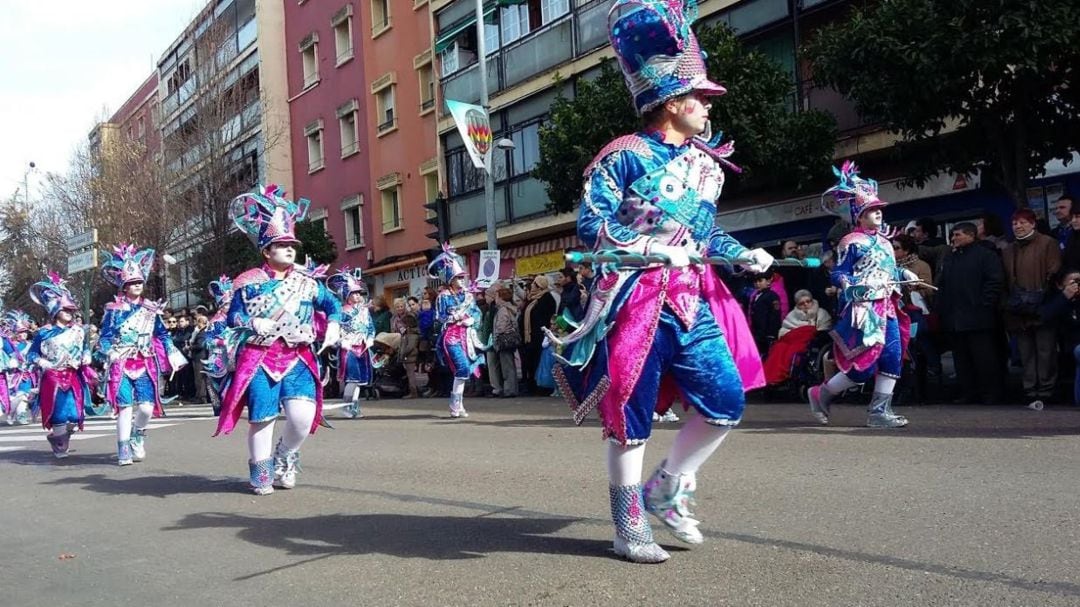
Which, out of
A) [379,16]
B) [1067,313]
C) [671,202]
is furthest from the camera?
[379,16]

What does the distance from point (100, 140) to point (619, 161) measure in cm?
3616

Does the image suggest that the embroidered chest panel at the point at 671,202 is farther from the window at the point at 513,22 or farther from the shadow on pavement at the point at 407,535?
the window at the point at 513,22

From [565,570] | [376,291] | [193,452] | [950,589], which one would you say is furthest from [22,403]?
[950,589]

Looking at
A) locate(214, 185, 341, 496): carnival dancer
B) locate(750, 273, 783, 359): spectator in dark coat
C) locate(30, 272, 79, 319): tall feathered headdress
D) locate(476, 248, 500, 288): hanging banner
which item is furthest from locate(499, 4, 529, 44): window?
locate(214, 185, 341, 496): carnival dancer

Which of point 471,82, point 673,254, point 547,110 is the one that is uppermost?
point 471,82

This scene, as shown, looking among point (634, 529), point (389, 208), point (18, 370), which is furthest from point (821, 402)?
point (389, 208)

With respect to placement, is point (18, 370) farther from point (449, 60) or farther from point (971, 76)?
point (971, 76)

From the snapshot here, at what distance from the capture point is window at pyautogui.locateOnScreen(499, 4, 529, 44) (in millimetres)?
26172

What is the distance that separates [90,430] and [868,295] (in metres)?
11.6

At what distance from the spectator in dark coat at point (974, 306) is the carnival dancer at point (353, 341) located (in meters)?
7.55

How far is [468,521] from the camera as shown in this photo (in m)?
5.73

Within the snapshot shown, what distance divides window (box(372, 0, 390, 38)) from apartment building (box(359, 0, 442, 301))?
0.10 feet

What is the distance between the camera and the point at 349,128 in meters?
35.0

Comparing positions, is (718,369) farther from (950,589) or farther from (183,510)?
(183,510)
